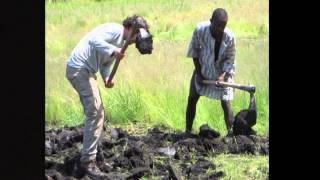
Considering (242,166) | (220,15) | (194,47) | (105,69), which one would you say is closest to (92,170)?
(105,69)

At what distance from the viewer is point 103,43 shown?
284 inches

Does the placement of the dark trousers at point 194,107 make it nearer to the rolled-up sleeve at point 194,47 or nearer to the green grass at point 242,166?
the rolled-up sleeve at point 194,47

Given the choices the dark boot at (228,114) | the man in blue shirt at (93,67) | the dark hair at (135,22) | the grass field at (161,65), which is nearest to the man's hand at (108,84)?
the man in blue shirt at (93,67)

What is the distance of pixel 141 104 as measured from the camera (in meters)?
7.91

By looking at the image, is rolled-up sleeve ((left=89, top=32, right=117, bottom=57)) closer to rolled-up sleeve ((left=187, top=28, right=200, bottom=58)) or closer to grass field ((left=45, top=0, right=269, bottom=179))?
grass field ((left=45, top=0, right=269, bottom=179))

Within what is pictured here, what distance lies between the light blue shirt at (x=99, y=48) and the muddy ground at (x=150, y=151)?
2.62 ft

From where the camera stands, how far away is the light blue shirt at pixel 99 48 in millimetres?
7230

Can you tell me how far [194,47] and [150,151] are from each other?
113 centimetres

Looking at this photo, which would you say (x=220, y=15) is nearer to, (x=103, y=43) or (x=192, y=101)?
(x=192, y=101)

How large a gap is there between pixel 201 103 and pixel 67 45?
4.81 feet

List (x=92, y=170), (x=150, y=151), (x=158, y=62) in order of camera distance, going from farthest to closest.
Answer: (x=158, y=62) → (x=150, y=151) → (x=92, y=170)
